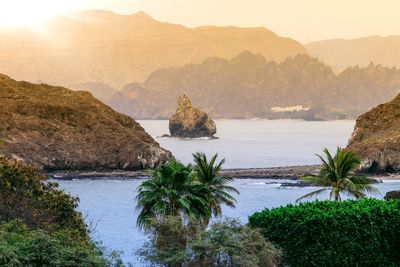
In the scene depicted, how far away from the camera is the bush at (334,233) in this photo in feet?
142

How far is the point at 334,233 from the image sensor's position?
44.0m

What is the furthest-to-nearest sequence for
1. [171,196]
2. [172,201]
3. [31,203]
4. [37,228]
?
[172,201]
[171,196]
[31,203]
[37,228]

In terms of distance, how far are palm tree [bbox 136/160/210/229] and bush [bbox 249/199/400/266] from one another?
326 inches

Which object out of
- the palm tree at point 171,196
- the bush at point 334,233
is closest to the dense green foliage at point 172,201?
the palm tree at point 171,196

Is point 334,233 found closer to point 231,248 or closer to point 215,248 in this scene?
point 231,248

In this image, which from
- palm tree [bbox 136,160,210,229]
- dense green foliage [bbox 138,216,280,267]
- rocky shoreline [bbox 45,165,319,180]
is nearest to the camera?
dense green foliage [bbox 138,216,280,267]

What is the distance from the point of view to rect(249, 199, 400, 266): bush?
43.4 metres

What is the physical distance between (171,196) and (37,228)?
11495 mm

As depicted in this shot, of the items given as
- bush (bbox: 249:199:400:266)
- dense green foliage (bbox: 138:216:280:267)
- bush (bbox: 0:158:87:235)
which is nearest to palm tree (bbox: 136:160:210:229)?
bush (bbox: 0:158:87:235)

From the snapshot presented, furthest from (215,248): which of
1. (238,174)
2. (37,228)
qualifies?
(238,174)

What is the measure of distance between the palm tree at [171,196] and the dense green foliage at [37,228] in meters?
4.84

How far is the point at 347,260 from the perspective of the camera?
44.7m

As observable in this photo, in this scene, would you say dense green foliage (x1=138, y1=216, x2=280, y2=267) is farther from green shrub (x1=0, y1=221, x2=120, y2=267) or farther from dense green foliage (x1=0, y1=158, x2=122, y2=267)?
green shrub (x1=0, y1=221, x2=120, y2=267)

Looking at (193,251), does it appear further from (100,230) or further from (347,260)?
(100,230)
